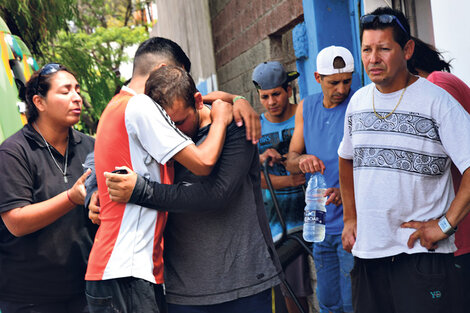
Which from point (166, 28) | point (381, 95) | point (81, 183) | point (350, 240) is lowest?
point (350, 240)

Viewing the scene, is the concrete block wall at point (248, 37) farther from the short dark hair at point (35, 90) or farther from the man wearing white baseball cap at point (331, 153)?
the short dark hair at point (35, 90)

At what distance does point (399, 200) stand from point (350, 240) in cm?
46

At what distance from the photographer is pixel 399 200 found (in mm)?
2537

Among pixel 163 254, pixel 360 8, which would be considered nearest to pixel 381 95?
pixel 163 254

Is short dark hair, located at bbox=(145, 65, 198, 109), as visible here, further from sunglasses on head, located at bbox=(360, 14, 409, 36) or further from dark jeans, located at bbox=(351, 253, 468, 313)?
dark jeans, located at bbox=(351, 253, 468, 313)

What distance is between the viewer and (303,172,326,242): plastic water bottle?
3822 millimetres

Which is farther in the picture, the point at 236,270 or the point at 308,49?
the point at 308,49

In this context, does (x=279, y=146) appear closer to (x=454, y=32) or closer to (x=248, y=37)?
(x=454, y=32)

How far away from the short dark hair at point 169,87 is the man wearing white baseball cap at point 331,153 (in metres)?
1.48

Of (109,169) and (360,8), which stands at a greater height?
(360,8)

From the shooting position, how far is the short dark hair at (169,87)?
2.36m

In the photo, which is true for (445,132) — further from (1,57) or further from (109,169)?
(1,57)

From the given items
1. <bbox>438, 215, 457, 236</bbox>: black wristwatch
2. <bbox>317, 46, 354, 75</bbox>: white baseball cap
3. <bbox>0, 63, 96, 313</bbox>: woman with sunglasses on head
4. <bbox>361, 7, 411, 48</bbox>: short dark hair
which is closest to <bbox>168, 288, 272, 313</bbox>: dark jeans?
<bbox>438, 215, 457, 236</bbox>: black wristwatch

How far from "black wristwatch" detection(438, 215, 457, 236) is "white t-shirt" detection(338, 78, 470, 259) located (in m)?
0.07
